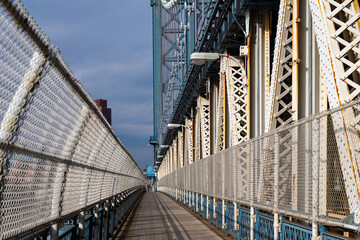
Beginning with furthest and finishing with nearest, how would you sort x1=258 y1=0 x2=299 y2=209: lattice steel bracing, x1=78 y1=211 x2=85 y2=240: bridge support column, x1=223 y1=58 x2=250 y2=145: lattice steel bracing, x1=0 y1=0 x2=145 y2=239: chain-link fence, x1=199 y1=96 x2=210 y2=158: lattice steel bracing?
1. x1=199 y1=96 x2=210 y2=158: lattice steel bracing
2. x1=223 y1=58 x2=250 y2=145: lattice steel bracing
3. x1=258 y1=0 x2=299 y2=209: lattice steel bracing
4. x1=78 y1=211 x2=85 y2=240: bridge support column
5. x1=0 y1=0 x2=145 y2=239: chain-link fence

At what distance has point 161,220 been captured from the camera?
18344 millimetres

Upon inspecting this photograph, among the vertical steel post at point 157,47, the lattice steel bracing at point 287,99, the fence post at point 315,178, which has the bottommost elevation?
the fence post at point 315,178

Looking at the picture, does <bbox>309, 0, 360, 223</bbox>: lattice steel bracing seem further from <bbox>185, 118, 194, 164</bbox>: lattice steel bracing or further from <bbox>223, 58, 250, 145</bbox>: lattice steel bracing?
<bbox>185, 118, 194, 164</bbox>: lattice steel bracing

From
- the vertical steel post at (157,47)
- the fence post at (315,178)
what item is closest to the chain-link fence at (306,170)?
the fence post at (315,178)

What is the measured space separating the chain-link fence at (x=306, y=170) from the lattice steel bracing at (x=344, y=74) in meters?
0.02

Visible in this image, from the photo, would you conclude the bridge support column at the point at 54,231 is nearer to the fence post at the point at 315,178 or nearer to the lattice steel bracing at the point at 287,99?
the fence post at the point at 315,178

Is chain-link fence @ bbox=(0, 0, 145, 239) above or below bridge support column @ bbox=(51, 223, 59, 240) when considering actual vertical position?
above

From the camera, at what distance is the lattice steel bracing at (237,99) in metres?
17.5

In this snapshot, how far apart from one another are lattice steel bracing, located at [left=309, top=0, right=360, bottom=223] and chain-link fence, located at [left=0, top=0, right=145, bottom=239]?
8.97 ft

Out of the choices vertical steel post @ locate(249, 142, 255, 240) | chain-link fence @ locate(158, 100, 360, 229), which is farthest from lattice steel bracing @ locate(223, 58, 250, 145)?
vertical steel post @ locate(249, 142, 255, 240)

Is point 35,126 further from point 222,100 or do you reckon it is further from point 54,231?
point 222,100

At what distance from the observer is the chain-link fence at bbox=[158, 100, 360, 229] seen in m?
5.78

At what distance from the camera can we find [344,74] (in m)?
6.96

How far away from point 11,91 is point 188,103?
32454 mm
